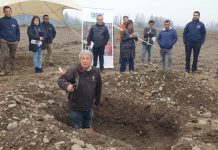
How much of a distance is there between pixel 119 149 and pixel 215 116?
2.58m

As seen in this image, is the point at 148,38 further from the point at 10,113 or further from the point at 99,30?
the point at 10,113

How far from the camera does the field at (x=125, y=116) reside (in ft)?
16.7

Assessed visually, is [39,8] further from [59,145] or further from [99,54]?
[59,145]

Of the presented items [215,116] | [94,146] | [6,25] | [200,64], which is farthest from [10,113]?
[200,64]

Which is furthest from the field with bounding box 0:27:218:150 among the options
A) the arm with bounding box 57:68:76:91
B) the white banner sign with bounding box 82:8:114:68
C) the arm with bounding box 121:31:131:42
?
the white banner sign with bounding box 82:8:114:68

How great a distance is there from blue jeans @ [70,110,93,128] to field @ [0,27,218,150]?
0.20 metres

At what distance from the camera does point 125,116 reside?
7406 mm

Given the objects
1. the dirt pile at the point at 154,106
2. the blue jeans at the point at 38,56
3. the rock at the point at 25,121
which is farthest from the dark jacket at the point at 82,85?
the blue jeans at the point at 38,56

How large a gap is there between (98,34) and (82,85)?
5.38 meters

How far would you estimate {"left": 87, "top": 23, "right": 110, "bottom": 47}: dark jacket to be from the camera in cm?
1076

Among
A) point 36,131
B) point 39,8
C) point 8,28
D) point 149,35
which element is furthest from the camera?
point 39,8

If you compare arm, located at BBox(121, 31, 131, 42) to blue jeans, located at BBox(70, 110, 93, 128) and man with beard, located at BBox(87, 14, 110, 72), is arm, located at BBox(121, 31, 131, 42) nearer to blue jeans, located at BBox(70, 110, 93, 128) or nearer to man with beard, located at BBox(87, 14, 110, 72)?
man with beard, located at BBox(87, 14, 110, 72)

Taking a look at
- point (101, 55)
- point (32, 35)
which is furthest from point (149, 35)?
point (32, 35)

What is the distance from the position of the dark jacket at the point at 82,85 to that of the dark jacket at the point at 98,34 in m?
5.09
